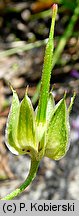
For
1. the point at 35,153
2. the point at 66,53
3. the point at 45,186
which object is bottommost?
the point at 35,153

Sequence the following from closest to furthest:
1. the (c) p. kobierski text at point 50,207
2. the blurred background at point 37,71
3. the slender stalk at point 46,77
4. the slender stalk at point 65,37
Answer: the slender stalk at point 46,77, the (c) p. kobierski text at point 50,207, the blurred background at point 37,71, the slender stalk at point 65,37

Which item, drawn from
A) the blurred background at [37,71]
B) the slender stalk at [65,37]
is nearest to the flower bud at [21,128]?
the blurred background at [37,71]

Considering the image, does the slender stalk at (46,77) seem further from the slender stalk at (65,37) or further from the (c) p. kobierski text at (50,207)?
the slender stalk at (65,37)

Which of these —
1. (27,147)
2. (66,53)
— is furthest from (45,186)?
(27,147)

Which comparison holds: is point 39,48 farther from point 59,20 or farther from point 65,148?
point 65,148

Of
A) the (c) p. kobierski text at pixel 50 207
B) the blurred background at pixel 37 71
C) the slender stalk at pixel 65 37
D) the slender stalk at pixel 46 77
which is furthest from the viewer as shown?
the slender stalk at pixel 65 37

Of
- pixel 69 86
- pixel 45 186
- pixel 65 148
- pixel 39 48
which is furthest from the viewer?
pixel 39 48

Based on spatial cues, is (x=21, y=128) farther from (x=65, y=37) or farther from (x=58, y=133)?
(x=65, y=37)
